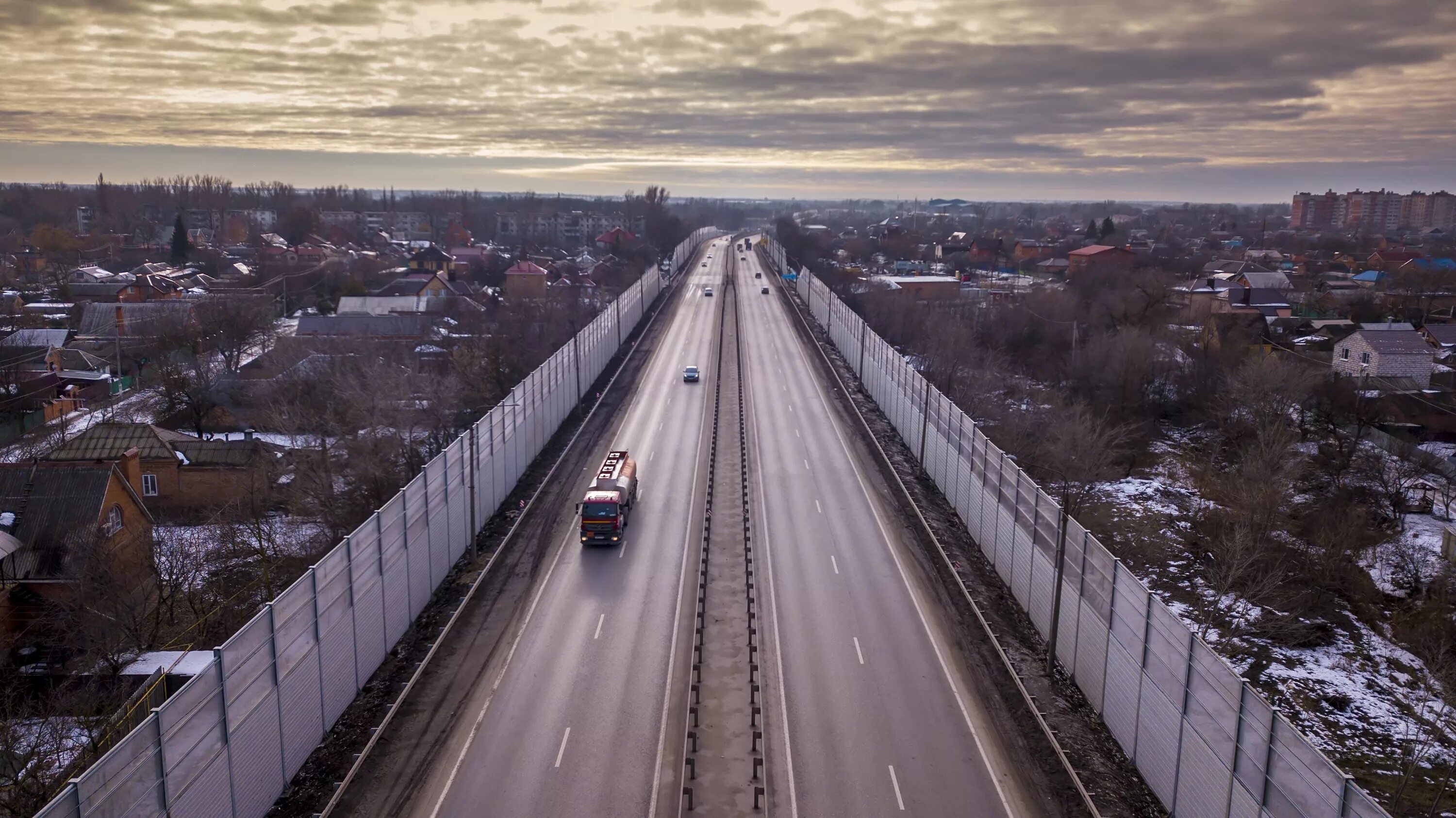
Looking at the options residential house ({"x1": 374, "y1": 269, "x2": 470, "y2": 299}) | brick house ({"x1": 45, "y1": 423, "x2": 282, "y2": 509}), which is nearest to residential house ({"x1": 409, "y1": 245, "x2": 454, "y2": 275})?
residential house ({"x1": 374, "y1": 269, "x2": 470, "y2": 299})

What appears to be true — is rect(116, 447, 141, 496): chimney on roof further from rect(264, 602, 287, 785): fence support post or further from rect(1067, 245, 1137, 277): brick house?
rect(1067, 245, 1137, 277): brick house

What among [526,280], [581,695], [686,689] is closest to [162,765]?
[581,695]

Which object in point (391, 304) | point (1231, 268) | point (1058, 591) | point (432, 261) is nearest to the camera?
point (1058, 591)

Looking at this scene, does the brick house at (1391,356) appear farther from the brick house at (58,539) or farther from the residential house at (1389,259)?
the residential house at (1389,259)

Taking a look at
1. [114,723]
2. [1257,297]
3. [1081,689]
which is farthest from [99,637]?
[1257,297]

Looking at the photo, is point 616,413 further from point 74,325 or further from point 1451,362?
point 74,325

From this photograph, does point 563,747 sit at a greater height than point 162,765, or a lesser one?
lesser

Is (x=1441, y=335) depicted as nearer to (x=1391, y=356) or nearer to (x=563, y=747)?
(x=1391, y=356)
